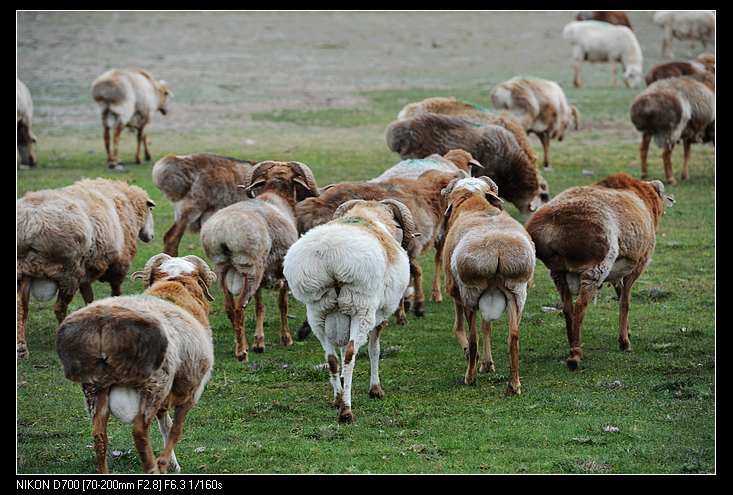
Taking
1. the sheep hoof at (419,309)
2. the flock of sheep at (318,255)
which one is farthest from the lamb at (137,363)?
the sheep hoof at (419,309)

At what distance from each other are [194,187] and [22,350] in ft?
11.2

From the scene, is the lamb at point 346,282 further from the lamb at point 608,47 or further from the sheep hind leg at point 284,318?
the lamb at point 608,47

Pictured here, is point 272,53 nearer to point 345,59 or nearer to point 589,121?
point 345,59

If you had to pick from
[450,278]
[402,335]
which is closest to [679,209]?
[402,335]

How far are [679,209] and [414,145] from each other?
474cm

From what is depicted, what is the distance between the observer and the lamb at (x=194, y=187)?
13.7 metres

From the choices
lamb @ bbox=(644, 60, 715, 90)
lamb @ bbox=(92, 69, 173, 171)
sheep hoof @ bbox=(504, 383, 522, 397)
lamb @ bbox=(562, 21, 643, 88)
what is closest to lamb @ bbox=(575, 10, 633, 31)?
lamb @ bbox=(562, 21, 643, 88)

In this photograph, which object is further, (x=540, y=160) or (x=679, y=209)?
(x=540, y=160)


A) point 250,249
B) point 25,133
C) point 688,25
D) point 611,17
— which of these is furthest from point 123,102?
point 688,25

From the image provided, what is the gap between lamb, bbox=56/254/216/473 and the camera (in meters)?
6.90

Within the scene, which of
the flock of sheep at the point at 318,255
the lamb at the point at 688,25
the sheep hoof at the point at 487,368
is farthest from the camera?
the lamb at the point at 688,25

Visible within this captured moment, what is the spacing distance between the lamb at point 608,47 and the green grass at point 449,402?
14.7m

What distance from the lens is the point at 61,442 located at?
8742 mm

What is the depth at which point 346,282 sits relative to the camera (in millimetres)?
8891
